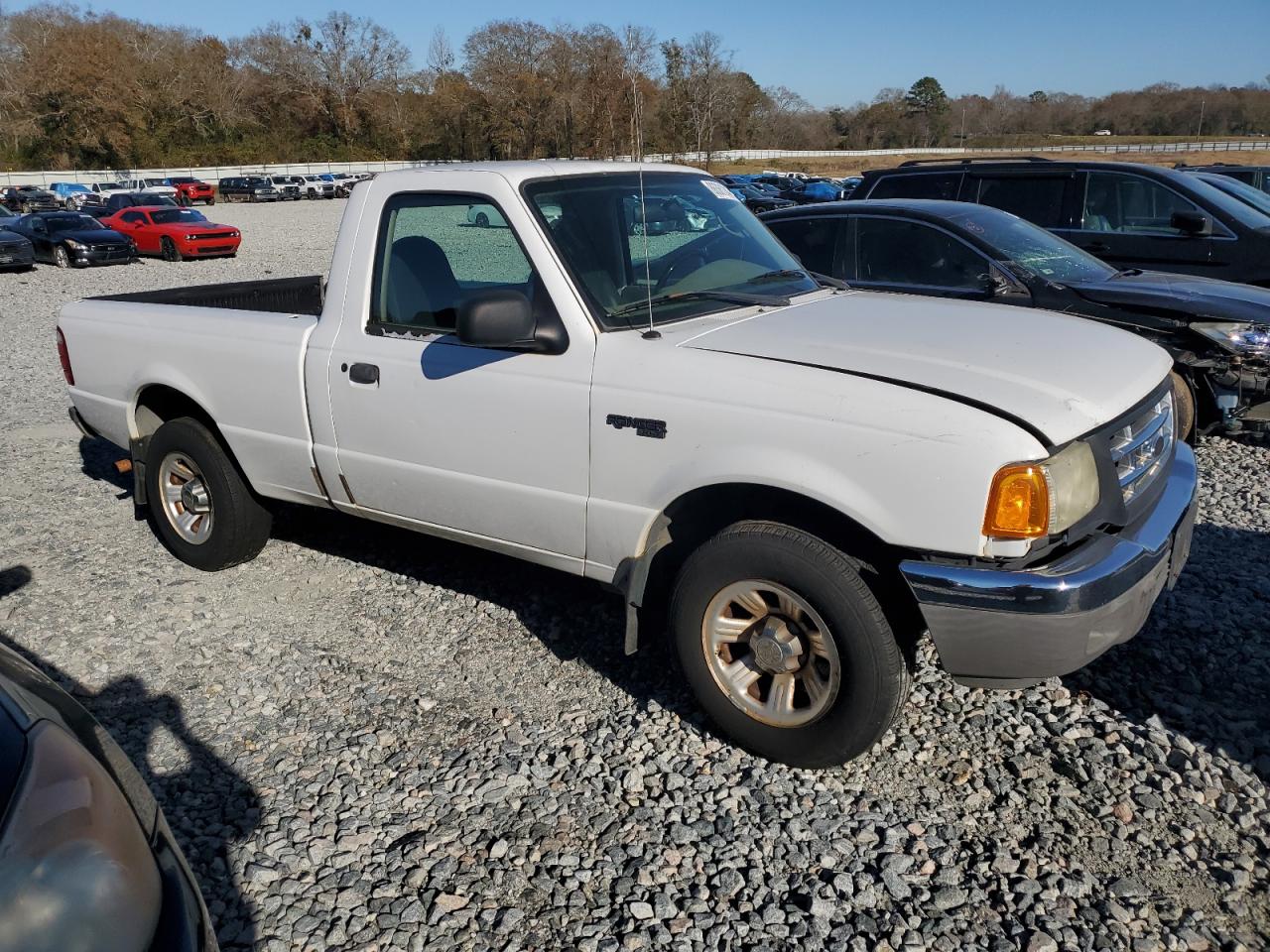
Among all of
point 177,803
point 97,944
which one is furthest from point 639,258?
point 97,944

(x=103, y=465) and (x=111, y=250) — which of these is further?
(x=111, y=250)

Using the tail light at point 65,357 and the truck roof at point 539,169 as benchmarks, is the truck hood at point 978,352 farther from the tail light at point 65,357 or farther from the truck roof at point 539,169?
the tail light at point 65,357

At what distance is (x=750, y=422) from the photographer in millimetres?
3223

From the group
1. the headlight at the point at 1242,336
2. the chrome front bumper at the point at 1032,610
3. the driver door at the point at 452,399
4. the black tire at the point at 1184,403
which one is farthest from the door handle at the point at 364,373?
the headlight at the point at 1242,336

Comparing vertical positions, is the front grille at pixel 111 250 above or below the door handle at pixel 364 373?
below

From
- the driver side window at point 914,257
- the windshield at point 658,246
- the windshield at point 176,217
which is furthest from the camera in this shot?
the windshield at point 176,217

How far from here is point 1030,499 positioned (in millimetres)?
2861

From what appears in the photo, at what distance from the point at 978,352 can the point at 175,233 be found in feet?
89.1

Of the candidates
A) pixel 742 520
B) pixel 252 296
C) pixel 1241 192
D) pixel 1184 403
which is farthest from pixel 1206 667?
pixel 1241 192

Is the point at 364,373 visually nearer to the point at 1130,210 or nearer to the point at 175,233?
the point at 1130,210

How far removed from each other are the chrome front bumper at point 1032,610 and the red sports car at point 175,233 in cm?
2672

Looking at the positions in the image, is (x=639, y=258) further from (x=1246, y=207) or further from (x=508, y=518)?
(x=1246, y=207)

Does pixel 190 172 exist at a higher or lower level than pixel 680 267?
higher

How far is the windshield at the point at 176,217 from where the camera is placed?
88.5 ft
